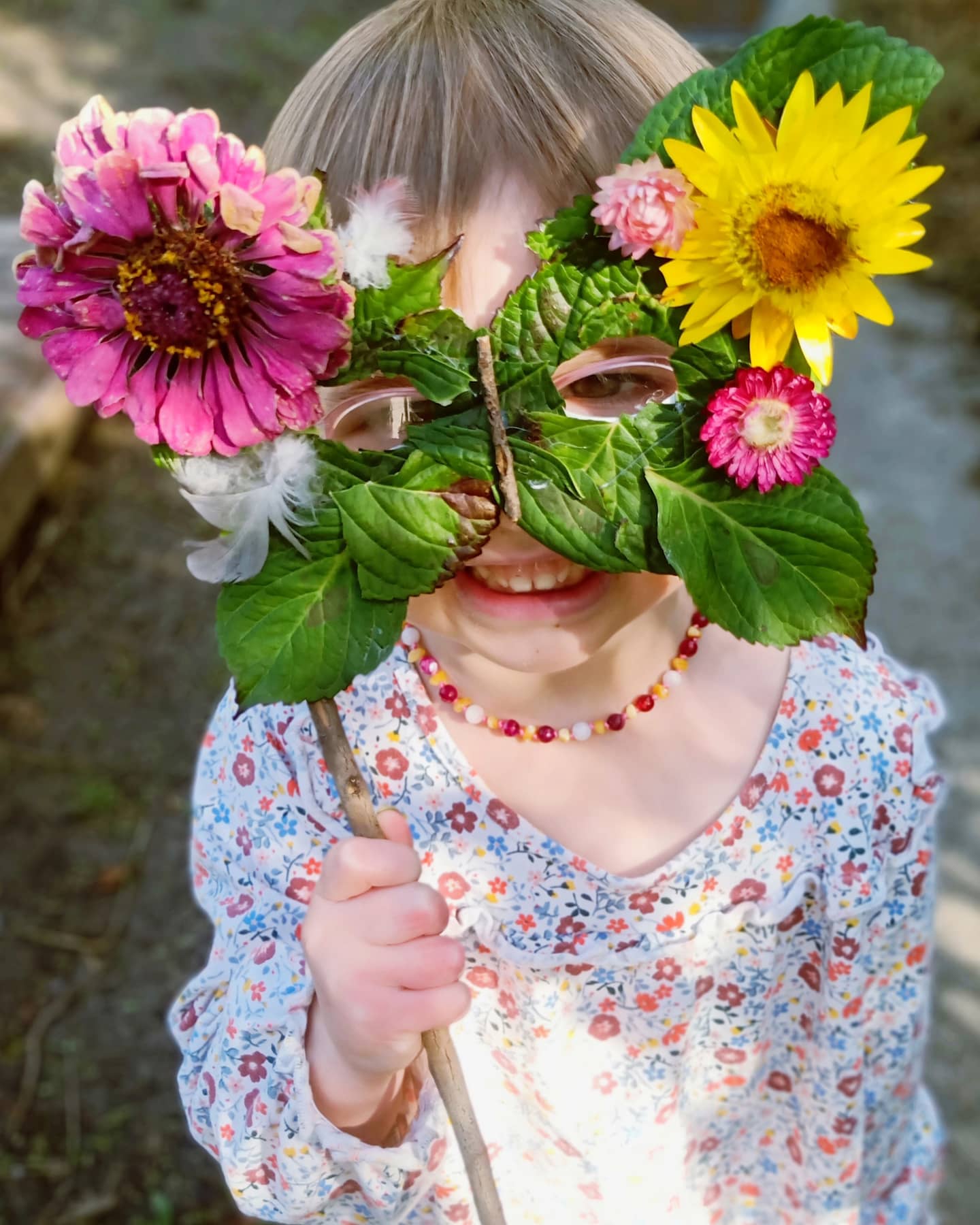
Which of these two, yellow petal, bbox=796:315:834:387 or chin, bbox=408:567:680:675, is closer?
yellow petal, bbox=796:315:834:387

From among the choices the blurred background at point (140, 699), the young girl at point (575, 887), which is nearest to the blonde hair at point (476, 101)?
the young girl at point (575, 887)

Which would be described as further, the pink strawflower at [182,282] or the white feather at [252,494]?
the white feather at [252,494]

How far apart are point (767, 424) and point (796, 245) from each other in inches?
4.8

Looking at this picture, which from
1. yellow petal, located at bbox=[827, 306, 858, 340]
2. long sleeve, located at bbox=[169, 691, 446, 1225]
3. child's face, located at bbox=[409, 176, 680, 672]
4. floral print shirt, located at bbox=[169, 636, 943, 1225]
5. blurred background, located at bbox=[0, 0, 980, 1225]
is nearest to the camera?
yellow petal, located at bbox=[827, 306, 858, 340]

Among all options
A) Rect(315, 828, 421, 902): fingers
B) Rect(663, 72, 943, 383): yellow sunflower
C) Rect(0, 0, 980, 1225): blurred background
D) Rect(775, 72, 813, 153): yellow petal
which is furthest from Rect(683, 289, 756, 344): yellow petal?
Rect(0, 0, 980, 1225): blurred background

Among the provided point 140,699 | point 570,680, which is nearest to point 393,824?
point 570,680

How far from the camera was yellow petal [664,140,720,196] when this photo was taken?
31.4 inches

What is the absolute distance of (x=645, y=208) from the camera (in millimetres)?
795

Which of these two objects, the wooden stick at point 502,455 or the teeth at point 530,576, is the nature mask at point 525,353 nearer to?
the wooden stick at point 502,455

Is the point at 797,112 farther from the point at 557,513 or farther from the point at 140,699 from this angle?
the point at 140,699

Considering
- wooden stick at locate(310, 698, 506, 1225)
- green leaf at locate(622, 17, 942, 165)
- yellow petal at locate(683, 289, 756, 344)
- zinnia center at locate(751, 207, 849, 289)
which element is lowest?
wooden stick at locate(310, 698, 506, 1225)

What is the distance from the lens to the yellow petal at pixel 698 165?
80cm

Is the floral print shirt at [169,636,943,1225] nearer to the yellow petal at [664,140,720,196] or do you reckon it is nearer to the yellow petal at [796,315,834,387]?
the yellow petal at [796,315,834,387]

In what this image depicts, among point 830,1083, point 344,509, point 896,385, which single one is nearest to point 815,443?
point 344,509
